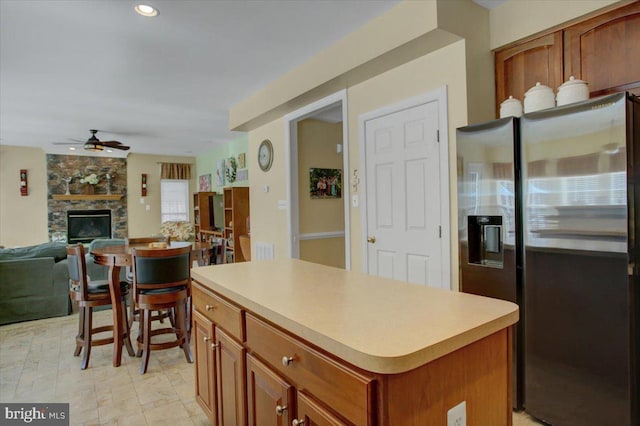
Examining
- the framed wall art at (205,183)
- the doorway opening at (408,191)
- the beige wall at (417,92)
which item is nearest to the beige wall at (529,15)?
the beige wall at (417,92)

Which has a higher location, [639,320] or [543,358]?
[639,320]

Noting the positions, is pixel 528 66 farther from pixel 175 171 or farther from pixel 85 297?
pixel 175 171

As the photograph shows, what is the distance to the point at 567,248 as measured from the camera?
6.11 feet

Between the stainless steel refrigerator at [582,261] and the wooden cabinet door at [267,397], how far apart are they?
155cm

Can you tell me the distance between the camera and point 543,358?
197 centimetres

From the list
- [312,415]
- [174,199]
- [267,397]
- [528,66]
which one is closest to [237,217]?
[174,199]

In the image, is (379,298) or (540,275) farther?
(540,275)

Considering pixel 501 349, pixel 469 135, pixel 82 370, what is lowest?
pixel 82 370

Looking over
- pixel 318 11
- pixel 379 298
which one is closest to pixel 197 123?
pixel 318 11

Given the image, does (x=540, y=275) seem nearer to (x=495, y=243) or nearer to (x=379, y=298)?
(x=495, y=243)

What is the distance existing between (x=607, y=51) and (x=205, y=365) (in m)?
2.88

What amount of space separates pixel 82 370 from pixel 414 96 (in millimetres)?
3343

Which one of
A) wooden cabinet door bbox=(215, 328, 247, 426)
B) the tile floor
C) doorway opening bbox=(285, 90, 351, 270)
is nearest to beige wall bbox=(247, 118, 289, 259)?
doorway opening bbox=(285, 90, 351, 270)

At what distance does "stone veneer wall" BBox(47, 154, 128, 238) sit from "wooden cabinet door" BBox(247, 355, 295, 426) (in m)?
8.66
